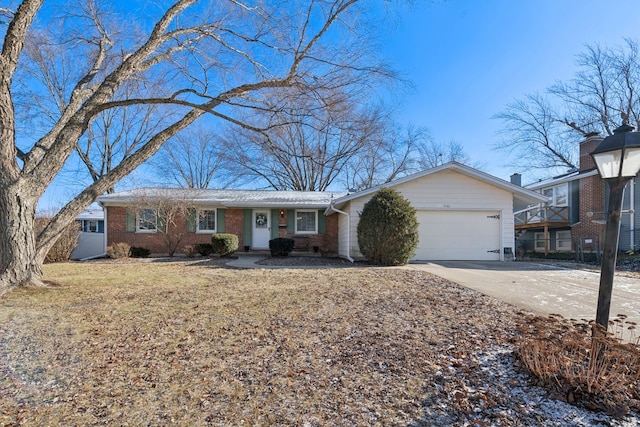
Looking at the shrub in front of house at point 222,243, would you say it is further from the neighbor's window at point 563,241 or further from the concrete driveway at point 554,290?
the neighbor's window at point 563,241

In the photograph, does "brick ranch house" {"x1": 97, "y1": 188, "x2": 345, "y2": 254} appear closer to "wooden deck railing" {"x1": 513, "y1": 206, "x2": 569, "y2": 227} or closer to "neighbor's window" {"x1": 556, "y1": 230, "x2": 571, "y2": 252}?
"wooden deck railing" {"x1": 513, "y1": 206, "x2": 569, "y2": 227}

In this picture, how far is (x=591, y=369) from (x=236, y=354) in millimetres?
A: 2825

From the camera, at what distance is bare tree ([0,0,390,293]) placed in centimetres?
516

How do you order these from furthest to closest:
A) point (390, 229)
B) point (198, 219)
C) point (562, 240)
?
point (562, 240) < point (198, 219) < point (390, 229)

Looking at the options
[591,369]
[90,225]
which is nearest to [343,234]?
[591,369]

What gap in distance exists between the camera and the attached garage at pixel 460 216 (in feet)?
35.7

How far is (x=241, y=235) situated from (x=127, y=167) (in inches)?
310

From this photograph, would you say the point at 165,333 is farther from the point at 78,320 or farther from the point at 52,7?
the point at 52,7

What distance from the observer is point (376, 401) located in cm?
228

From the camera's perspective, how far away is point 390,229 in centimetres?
875

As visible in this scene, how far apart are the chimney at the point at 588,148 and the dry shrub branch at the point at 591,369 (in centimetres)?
1613

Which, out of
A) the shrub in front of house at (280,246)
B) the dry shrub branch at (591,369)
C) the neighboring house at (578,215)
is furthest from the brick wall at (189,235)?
the dry shrub branch at (591,369)

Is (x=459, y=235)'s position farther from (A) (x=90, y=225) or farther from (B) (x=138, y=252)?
(A) (x=90, y=225)

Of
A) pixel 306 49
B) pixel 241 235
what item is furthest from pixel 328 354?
pixel 241 235
